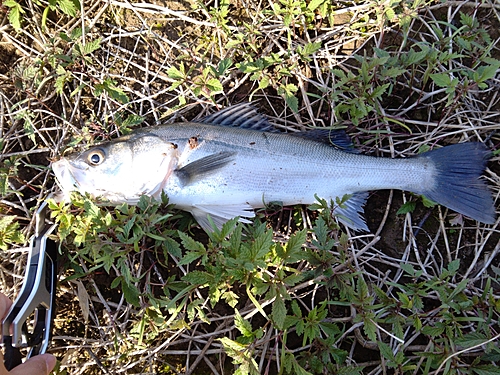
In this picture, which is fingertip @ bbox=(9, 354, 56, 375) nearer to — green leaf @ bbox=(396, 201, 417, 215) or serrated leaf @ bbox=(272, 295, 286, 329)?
serrated leaf @ bbox=(272, 295, 286, 329)

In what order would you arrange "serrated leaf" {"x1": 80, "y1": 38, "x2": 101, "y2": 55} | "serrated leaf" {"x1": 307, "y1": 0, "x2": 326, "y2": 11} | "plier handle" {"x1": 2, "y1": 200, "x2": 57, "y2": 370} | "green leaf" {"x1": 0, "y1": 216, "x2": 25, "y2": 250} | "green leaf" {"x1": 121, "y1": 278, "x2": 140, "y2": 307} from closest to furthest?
"plier handle" {"x1": 2, "y1": 200, "x2": 57, "y2": 370}
"green leaf" {"x1": 121, "y1": 278, "x2": 140, "y2": 307}
"green leaf" {"x1": 0, "y1": 216, "x2": 25, "y2": 250}
"serrated leaf" {"x1": 80, "y1": 38, "x2": 101, "y2": 55}
"serrated leaf" {"x1": 307, "y1": 0, "x2": 326, "y2": 11}

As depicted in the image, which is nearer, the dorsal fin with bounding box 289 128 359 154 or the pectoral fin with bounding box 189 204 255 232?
the pectoral fin with bounding box 189 204 255 232

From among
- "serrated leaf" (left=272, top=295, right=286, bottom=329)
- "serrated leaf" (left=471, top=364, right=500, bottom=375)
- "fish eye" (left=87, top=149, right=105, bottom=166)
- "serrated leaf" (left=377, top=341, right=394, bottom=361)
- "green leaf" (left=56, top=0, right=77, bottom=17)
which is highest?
"green leaf" (left=56, top=0, right=77, bottom=17)

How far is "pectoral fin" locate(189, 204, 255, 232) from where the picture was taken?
2.94m

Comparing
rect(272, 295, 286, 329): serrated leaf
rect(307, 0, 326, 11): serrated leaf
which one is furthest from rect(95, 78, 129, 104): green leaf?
rect(272, 295, 286, 329): serrated leaf

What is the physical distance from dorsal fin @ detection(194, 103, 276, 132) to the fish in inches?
3.7

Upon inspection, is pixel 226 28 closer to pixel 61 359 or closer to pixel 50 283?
pixel 50 283

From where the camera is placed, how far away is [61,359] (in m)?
3.01

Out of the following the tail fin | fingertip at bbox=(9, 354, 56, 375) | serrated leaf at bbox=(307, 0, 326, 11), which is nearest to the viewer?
fingertip at bbox=(9, 354, 56, 375)

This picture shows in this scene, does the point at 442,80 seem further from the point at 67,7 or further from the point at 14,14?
the point at 14,14

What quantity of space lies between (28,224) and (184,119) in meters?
1.59

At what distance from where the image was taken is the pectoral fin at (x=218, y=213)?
2.94m

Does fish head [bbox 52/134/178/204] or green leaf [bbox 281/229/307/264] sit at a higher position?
fish head [bbox 52/134/178/204]

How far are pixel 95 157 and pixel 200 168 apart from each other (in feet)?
2.61
